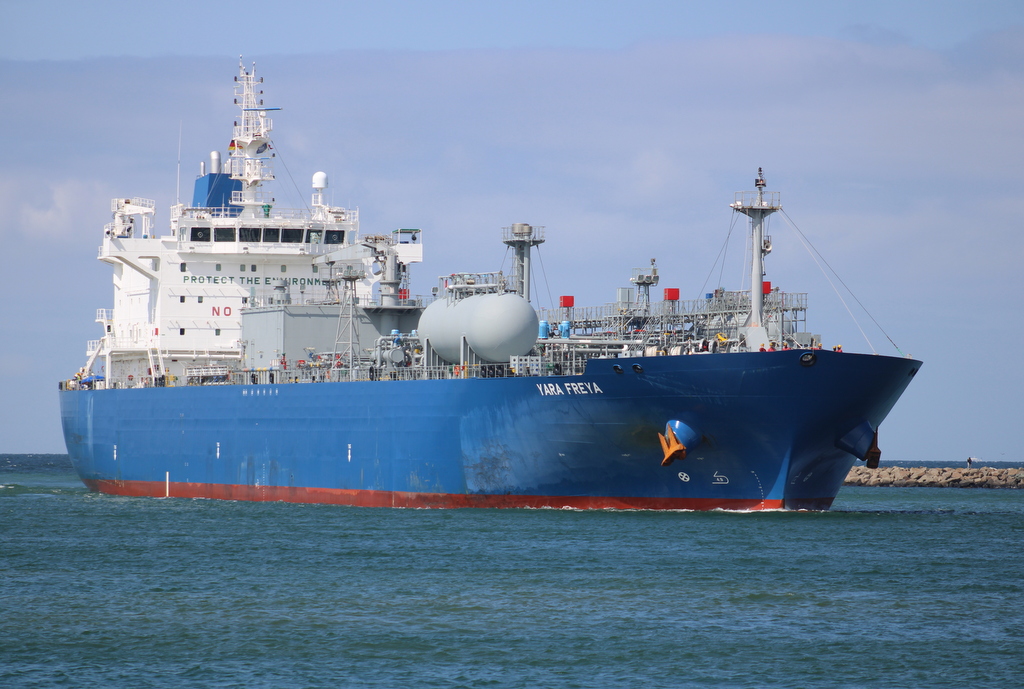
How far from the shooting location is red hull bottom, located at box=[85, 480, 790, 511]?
29.7 meters

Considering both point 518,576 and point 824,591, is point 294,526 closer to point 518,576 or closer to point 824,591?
point 518,576

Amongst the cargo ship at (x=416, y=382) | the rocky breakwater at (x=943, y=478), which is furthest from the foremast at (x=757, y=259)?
the rocky breakwater at (x=943, y=478)

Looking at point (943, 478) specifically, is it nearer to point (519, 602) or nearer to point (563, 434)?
point (563, 434)

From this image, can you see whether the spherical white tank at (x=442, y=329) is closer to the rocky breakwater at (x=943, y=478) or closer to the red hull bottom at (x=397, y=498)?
the red hull bottom at (x=397, y=498)

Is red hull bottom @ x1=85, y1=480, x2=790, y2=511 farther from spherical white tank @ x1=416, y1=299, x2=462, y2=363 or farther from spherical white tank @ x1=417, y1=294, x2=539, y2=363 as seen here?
spherical white tank @ x1=416, y1=299, x2=462, y2=363

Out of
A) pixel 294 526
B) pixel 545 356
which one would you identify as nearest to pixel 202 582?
pixel 294 526

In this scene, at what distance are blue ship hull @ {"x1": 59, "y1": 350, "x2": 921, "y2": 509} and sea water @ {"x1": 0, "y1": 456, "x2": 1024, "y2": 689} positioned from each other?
37.5 inches

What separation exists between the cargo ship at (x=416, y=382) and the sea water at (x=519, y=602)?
1.61 m

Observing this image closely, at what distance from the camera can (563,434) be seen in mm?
30312

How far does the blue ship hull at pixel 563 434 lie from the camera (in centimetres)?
2769

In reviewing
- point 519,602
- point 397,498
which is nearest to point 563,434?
point 397,498

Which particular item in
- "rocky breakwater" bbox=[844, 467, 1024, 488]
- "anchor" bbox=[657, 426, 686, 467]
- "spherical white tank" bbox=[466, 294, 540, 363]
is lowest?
"rocky breakwater" bbox=[844, 467, 1024, 488]

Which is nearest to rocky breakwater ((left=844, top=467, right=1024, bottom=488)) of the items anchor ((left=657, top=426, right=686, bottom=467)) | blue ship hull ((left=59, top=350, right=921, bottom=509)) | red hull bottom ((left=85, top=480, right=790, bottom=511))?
red hull bottom ((left=85, top=480, right=790, bottom=511))

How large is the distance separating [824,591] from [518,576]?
18.0 ft
